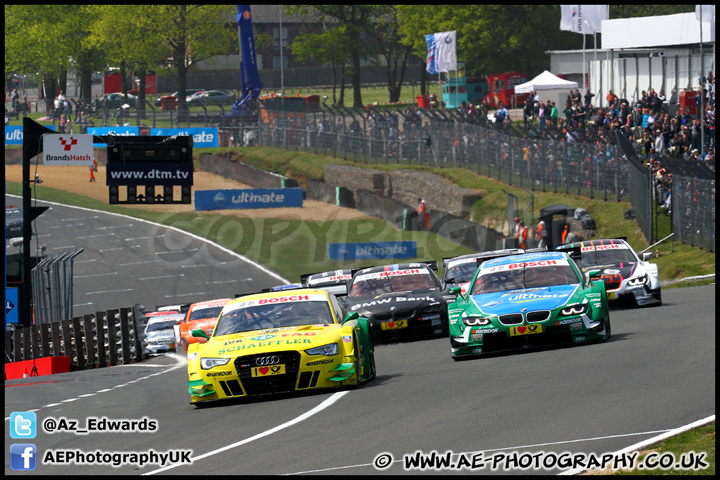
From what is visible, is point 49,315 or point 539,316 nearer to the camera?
point 539,316

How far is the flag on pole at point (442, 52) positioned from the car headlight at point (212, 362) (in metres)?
49.1

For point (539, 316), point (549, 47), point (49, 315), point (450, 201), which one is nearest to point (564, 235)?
point (450, 201)

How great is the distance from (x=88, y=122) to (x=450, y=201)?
2614 cm

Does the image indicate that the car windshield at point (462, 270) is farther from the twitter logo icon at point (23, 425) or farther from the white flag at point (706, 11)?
the white flag at point (706, 11)

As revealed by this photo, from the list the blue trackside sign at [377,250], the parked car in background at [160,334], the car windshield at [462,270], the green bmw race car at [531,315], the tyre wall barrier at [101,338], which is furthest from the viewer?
the blue trackside sign at [377,250]

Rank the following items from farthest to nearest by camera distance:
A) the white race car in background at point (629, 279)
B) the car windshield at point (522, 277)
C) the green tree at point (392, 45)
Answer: the green tree at point (392, 45) → the white race car in background at point (629, 279) → the car windshield at point (522, 277)

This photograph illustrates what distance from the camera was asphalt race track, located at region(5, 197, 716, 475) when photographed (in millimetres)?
8492

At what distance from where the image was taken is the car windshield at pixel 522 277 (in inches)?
575

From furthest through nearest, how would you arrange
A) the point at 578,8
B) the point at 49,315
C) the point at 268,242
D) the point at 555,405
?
the point at 578,8 < the point at 268,242 < the point at 49,315 < the point at 555,405

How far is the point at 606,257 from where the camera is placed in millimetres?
20828

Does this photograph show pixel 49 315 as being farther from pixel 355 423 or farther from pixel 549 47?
pixel 549 47

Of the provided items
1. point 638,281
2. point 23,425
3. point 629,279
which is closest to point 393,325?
point 629,279

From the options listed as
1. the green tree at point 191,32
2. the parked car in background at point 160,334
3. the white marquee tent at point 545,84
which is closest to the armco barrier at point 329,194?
the white marquee tent at point 545,84

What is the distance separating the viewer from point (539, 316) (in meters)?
13.6
